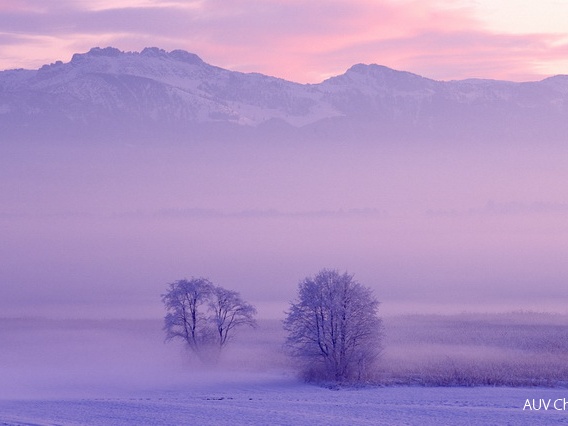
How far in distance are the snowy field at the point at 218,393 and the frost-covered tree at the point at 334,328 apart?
2.57 m

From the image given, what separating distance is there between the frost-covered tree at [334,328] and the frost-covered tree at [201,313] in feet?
26.5

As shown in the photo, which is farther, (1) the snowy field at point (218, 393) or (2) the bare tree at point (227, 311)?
(2) the bare tree at point (227, 311)

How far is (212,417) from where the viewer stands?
48.9 metres

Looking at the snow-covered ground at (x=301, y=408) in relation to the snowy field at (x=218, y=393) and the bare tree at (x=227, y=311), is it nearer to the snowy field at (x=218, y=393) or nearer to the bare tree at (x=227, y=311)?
the snowy field at (x=218, y=393)

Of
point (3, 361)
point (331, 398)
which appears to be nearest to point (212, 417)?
point (331, 398)

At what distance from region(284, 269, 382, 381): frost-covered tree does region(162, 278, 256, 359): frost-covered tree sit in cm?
808

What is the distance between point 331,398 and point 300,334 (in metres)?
13.5

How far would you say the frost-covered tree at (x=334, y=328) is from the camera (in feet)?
234

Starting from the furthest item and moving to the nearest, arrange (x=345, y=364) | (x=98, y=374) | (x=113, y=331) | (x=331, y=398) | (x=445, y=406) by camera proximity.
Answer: (x=113, y=331) → (x=98, y=374) → (x=345, y=364) → (x=331, y=398) → (x=445, y=406)

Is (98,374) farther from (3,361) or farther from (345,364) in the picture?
(345,364)

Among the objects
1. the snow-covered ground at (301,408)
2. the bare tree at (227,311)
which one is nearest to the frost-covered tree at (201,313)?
the bare tree at (227,311)

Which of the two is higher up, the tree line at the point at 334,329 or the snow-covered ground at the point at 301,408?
the tree line at the point at 334,329

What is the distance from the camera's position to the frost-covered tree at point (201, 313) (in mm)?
79375

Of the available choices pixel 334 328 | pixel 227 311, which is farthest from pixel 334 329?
pixel 227 311
